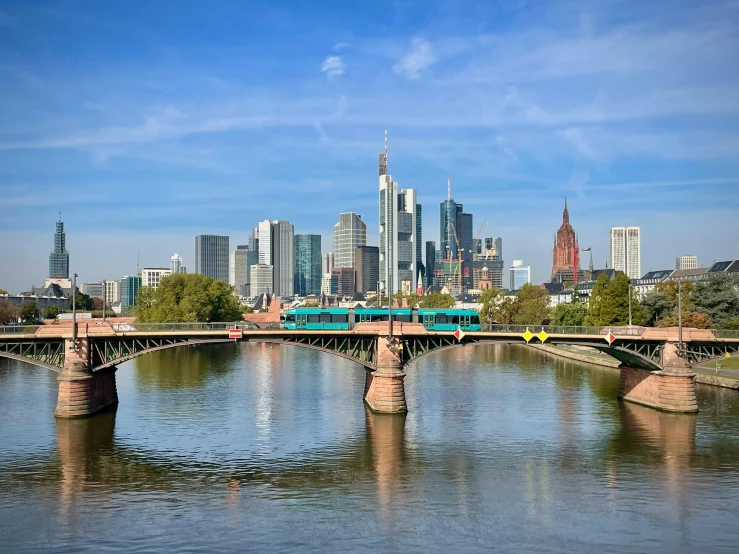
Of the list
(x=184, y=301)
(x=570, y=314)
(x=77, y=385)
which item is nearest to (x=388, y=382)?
(x=77, y=385)

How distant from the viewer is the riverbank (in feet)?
334

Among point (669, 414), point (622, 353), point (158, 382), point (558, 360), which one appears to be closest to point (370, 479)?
point (669, 414)

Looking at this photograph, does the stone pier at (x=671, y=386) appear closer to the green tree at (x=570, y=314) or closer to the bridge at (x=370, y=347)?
the bridge at (x=370, y=347)

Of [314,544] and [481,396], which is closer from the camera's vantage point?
[314,544]

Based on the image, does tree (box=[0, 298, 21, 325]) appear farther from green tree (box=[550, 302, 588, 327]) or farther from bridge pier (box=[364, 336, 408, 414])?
bridge pier (box=[364, 336, 408, 414])

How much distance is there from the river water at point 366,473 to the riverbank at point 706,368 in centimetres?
308

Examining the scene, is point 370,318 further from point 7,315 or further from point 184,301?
point 7,315

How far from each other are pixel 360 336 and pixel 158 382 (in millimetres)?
38211

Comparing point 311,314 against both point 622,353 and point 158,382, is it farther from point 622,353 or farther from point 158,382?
point 622,353

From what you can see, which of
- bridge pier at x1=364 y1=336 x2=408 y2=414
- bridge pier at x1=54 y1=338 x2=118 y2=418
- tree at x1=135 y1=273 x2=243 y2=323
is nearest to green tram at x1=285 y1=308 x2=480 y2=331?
bridge pier at x1=364 y1=336 x2=408 y2=414

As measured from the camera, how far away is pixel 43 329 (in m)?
81.9

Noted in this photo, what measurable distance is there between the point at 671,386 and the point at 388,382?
29402mm

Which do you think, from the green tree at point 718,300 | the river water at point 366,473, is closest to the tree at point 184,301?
the river water at point 366,473

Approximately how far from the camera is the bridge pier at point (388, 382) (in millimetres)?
80875
